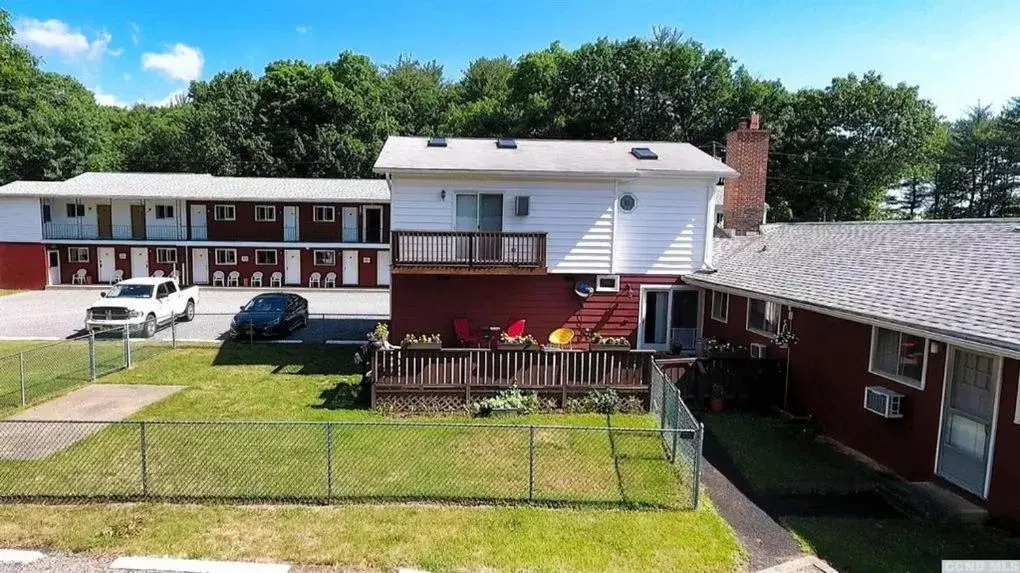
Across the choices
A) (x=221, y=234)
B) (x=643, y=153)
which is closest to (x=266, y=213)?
(x=221, y=234)

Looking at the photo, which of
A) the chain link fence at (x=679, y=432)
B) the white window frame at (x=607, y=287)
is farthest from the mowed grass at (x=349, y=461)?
the white window frame at (x=607, y=287)

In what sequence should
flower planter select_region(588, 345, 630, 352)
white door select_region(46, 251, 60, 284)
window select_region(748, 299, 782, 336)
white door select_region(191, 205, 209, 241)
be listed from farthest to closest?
white door select_region(191, 205, 209, 241)
white door select_region(46, 251, 60, 284)
window select_region(748, 299, 782, 336)
flower planter select_region(588, 345, 630, 352)

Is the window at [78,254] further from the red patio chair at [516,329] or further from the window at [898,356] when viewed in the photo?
the window at [898,356]

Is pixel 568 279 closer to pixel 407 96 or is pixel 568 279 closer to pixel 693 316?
pixel 693 316

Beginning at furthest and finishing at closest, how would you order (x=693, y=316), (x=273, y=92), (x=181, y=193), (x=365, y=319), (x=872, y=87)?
(x=273, y=92), (x=872, y=87), (x=181, y=193), (x=365, y=319), (x=693, y=316)

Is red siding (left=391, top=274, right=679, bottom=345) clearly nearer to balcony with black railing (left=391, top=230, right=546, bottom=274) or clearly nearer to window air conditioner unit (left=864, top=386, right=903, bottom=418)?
balcony with black railing (left=391, top=230, right=546, bottom=274)

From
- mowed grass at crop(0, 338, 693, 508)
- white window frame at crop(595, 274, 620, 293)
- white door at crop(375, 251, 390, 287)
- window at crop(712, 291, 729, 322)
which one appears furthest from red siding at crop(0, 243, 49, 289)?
window at crop(712, 291, 729, 322)

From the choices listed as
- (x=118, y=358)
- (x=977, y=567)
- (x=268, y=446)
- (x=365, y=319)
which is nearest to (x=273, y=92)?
(x=365, y=319)
